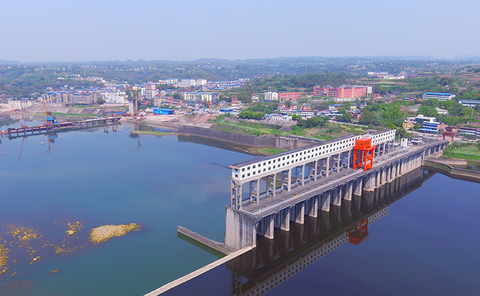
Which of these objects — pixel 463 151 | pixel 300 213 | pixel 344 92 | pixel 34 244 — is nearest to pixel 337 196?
pixel 300 213

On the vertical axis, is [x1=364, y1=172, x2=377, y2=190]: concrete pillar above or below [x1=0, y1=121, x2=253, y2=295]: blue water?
above

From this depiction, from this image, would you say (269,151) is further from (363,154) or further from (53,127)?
(53,127)

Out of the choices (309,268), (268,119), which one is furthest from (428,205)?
(268,119)

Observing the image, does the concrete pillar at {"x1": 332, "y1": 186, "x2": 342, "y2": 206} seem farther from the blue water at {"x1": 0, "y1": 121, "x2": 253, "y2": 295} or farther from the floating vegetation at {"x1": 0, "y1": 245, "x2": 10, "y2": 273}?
the floating vegetation at {"x1": 0, "y1": 245, "x2": 10, "y2": 273}

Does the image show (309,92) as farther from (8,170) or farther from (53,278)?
(53,278)

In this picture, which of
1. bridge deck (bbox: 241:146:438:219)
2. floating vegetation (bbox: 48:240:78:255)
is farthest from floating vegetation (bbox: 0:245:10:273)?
bridge deck (bbox: 241:146:438:219)
